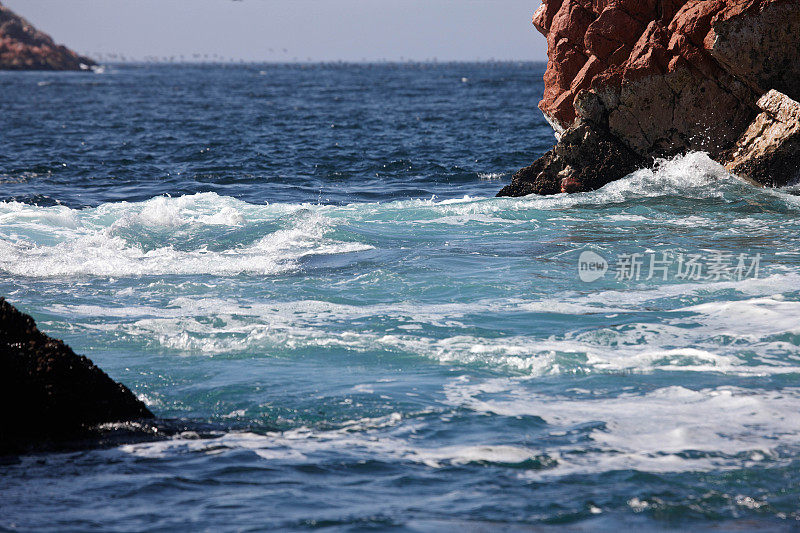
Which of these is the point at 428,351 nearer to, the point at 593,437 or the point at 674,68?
the point at 593,437

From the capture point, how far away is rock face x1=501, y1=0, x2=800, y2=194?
1355cm

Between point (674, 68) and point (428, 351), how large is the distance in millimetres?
9130

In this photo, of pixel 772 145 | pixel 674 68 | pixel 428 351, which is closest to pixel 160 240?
pixel 428 351

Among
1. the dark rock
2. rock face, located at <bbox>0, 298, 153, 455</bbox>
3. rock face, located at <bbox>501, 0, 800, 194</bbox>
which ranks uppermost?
rock face, located at <bbox>501, 0, 800, 194</bbox>

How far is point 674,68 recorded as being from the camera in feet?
46.0

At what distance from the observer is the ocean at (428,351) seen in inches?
181

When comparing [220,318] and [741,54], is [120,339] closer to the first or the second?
[220,318]

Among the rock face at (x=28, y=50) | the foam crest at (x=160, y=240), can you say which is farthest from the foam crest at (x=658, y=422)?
the rock face at (x=28, y=50)

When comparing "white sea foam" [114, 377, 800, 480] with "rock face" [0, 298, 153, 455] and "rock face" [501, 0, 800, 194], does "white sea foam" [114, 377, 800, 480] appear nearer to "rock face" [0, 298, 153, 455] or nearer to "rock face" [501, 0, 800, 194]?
"rock face" [0, 298, 153, 455]

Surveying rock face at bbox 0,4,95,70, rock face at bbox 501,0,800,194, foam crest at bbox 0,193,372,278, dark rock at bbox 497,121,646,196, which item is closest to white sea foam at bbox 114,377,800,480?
foam crest at bbox 0,193,372,278

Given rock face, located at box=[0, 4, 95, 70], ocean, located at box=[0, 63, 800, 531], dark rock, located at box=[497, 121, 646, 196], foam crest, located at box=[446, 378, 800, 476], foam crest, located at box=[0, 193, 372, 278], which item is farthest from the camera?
rock face, located at box=[0, 4, 95, 70]

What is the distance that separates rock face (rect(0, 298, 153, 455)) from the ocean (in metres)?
0.26

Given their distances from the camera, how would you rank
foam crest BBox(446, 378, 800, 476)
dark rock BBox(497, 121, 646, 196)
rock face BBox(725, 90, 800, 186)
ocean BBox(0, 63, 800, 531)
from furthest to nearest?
1. dark rock BBox(497, 121, 646, 196)
2. rock face BBox(725, 90, 800, 186)
3. foam crest BBox(446, 378, 800, 476)
4. ocean BBox(0, 63, 800, 531)

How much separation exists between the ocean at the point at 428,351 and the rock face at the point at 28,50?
121 metres
